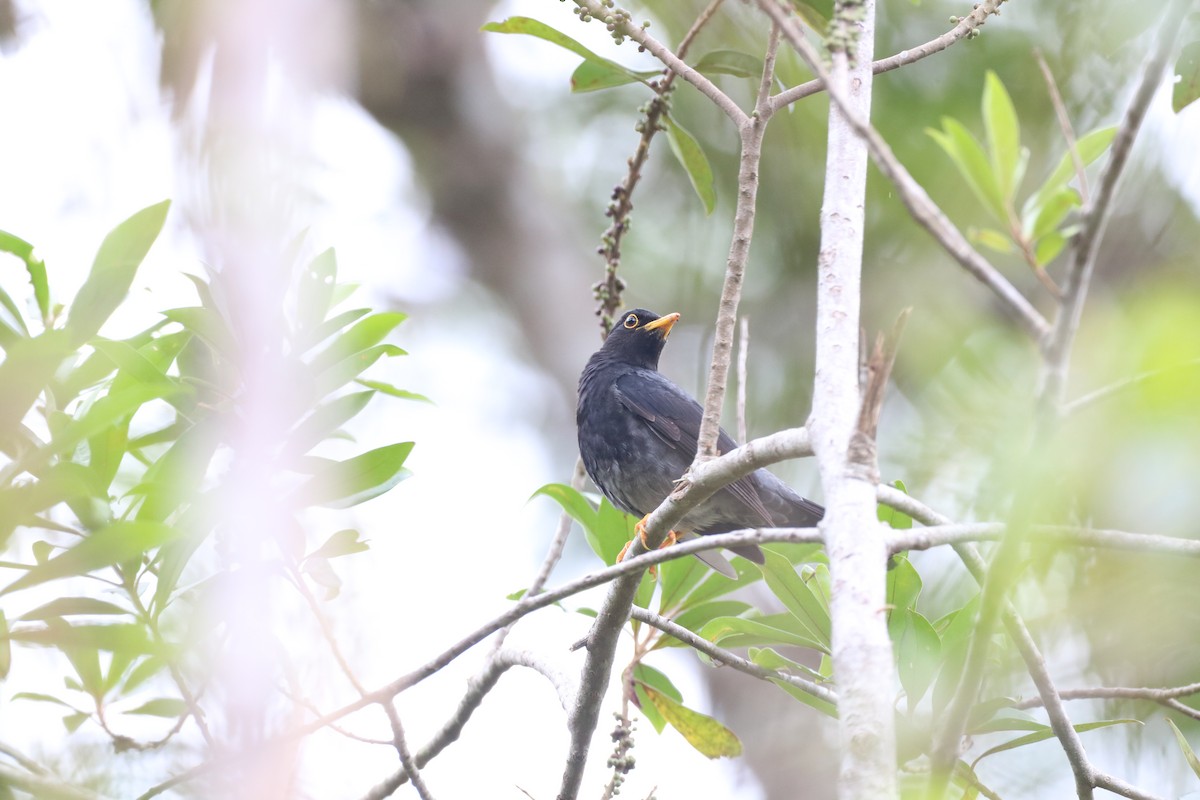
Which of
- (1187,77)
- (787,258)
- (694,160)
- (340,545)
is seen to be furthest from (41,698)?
(787,258)

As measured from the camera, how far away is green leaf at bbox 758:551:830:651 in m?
3.12

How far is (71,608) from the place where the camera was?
8.02 ft

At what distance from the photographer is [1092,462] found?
1612 millimetres

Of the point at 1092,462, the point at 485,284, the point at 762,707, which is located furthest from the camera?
the point at 485,284

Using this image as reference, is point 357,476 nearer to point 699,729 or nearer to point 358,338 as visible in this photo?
point 358,338

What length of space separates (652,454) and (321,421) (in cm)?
233

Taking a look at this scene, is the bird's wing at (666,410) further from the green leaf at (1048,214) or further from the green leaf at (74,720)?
the green leaf at (1048,214)

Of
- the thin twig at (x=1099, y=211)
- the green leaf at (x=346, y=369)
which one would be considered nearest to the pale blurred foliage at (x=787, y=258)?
the thin twig at (x=1099, y=211)

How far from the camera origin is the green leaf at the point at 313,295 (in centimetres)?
319

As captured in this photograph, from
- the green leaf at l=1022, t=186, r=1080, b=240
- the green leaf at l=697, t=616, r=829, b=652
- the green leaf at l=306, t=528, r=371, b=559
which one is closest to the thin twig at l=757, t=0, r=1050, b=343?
the green leaf at l=1022, t=186, r=1080, b=240

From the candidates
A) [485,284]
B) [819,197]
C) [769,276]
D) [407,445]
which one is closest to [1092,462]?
[407,445]

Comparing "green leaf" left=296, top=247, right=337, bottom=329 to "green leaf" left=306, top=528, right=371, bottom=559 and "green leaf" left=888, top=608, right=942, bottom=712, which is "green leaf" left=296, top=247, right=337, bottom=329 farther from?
"green leaf" left=888, top=608, right=942, bottom=712

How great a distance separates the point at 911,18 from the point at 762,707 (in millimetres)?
4299

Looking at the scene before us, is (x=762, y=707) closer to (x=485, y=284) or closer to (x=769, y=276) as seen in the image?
(x=769, y=276)
